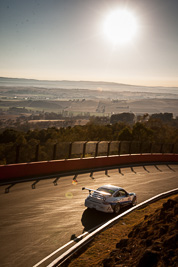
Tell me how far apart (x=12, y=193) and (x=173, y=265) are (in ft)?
32.3

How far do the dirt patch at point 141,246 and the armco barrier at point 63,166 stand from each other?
8627mm

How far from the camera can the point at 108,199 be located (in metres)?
11.6

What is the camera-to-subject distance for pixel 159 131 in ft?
289

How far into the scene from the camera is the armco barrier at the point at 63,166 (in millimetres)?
16469

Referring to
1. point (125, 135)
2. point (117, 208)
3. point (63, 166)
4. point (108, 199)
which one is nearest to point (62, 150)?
point (63, 166)

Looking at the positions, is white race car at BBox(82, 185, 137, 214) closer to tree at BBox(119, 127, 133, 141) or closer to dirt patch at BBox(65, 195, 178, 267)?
dirt patch at BBox(65, 195, 178, 267)

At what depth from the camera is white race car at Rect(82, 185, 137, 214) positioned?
11383mm

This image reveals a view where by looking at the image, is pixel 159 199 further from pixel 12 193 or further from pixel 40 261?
pixel 40 261

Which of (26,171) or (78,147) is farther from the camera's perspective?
(78,147)

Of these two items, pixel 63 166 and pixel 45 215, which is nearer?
pixel 45 215

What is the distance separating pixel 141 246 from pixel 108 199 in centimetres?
489

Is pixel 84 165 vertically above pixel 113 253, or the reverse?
pixel 113 253

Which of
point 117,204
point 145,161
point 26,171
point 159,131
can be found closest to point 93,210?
point 117,204

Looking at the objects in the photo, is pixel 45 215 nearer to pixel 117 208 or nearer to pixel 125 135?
pixel 117 208
